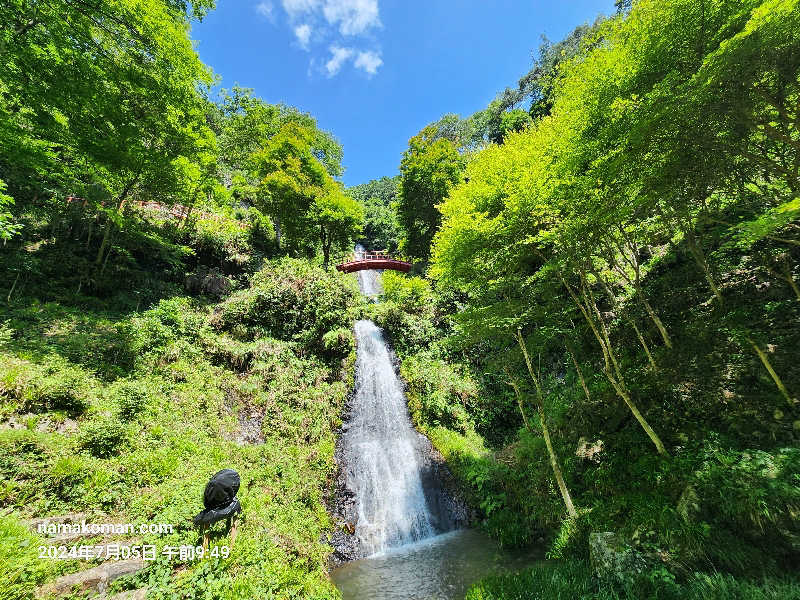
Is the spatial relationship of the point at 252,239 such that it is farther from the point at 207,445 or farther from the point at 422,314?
the point at 207,445

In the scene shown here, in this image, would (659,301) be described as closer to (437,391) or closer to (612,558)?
(437,391)

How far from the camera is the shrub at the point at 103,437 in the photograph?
6305mm

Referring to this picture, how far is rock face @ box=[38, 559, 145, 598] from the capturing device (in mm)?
3961

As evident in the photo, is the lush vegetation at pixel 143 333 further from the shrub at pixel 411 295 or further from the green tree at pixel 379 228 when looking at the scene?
the green tree at pixel 379 228

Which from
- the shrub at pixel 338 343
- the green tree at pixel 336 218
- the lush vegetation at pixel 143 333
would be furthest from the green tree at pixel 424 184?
the shrub at pixel 338 343

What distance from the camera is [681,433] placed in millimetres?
7414

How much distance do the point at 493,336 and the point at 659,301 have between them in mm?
7561

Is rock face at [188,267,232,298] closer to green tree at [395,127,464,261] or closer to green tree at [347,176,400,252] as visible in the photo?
green tree at [395,127,464,261]

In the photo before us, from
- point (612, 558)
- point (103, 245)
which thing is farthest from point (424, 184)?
point (612, 558)

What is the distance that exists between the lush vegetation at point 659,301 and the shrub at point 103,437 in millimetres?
7846

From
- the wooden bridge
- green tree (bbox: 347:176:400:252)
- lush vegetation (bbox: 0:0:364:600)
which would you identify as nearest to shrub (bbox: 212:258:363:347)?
lush vegetation (bbox: 0:0:364:600)

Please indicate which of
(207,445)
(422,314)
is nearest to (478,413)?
(422,314)

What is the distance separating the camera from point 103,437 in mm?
6500

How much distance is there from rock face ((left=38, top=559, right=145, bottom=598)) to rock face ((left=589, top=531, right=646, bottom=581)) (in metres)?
7.39
